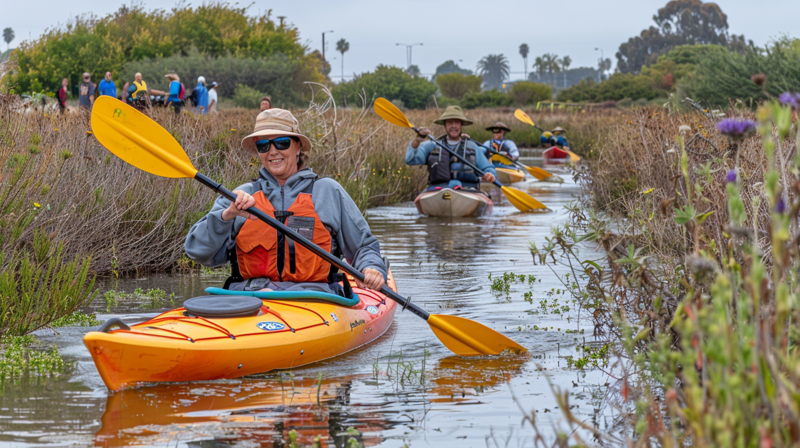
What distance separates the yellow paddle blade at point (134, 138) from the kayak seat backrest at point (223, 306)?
0.84 metres

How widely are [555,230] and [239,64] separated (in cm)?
3811

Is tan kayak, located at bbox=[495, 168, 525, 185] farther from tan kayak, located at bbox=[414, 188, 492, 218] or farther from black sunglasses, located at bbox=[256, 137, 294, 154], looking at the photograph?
black sunglasses, located at bbox=[256, 137, 294, 154]

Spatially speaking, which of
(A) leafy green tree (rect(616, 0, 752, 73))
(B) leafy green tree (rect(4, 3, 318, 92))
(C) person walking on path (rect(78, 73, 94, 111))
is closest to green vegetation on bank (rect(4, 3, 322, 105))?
(B) leafy green tree (rect(4, 3, 318, 92))

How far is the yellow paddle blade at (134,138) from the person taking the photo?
5.11m

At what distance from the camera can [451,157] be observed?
1291 centimetres

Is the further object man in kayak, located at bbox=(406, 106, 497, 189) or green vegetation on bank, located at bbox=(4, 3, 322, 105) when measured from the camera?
green vegetation on bank, located at bbox=(4, 3, 322, 105)

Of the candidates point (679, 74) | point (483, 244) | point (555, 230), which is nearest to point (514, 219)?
point (483, 244)

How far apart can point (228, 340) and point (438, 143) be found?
8.16 metres

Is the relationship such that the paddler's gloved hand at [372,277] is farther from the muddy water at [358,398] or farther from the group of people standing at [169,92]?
the group of people standing at [169,92]

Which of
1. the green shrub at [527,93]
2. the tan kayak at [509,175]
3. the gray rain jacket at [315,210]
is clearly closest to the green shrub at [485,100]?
the green shrub at [527,93]

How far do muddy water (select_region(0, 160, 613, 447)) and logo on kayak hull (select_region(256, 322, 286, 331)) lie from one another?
25cm

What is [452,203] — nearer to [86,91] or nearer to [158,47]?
[86,91]

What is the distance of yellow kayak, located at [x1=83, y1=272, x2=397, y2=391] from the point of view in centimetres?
410

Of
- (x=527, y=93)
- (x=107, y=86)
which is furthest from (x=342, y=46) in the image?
(x=107, y=86)
